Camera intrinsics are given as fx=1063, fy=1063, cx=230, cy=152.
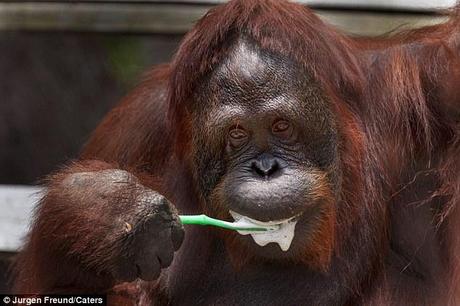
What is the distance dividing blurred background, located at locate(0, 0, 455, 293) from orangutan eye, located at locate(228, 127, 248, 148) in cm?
153

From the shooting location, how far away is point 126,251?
2.89 metres

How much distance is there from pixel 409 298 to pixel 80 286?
962mm

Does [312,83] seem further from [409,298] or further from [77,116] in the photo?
[77,116]

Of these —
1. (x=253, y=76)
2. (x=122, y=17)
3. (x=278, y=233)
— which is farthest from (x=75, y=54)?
(x=278, y=233)

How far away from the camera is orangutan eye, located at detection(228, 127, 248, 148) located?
2.88m

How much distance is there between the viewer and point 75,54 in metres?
5.55

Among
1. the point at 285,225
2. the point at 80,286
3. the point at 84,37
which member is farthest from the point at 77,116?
the point at 285,225

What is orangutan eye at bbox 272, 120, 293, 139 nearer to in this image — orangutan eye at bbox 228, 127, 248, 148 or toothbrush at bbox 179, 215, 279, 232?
orangutan eye at bbox 228, 127, 248, 148

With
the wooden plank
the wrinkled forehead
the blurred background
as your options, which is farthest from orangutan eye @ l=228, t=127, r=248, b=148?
the wooden plank

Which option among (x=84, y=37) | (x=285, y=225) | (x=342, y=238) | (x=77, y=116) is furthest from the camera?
(x=77, y=116)

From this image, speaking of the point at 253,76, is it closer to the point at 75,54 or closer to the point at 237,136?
the point at 237,136

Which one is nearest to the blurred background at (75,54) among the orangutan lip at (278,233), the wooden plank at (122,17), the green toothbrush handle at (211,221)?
the wooden plank at (122,17)

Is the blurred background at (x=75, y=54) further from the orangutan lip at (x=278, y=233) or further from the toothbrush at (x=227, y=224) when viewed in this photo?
the orangutan lip at (x=278, y=233)

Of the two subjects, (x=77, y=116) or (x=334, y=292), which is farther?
(x=77, y=116)
